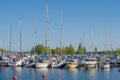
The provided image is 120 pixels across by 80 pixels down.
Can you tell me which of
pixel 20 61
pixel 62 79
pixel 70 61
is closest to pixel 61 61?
pixel 70 61

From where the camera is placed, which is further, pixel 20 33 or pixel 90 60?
pixel 20 33

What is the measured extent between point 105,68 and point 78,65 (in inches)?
354

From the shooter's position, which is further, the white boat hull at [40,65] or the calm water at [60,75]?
the white boat hull at [40,65]

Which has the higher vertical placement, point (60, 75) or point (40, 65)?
point (40, 65)

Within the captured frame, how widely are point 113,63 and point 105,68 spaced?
13.0 meters

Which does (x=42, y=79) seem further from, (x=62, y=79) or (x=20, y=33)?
(x=20, y=33)

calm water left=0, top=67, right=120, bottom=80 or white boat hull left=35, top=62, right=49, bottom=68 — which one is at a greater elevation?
white boat hull left=35, top=62, right=49, bottom=68

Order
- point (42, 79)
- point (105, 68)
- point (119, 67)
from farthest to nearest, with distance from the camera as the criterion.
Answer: point (119, 67) < point (105, 68) < point (42, 79)

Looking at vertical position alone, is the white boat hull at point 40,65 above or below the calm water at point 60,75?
above

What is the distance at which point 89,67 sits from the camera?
364 ft

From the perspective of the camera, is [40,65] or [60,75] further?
[40,65]

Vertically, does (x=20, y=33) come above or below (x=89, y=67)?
above

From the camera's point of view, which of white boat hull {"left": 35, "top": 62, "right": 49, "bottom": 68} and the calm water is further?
white boat hull {"left": 35, "top": 62, "right": 49, "bottom": 68}

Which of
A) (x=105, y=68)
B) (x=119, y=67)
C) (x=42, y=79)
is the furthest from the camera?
(x=119, y=67)
